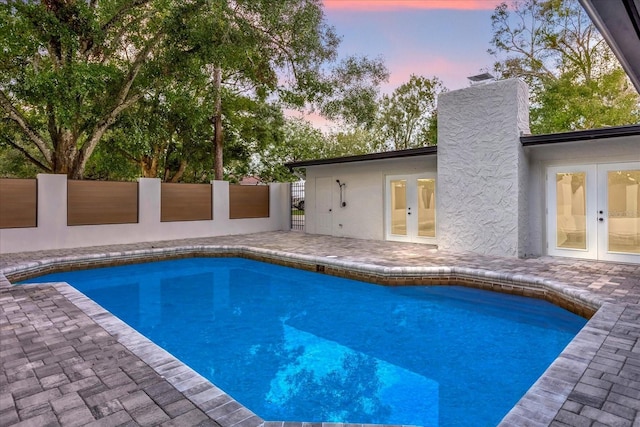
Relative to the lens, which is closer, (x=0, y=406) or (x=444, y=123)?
(x=0, y=406)

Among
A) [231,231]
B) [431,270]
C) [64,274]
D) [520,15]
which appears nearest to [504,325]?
[431,270]

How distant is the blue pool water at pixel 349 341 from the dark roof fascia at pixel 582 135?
11.6 ft

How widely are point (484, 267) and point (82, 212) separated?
1031 cm

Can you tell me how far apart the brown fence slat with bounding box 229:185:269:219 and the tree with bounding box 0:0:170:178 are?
14.6 ft

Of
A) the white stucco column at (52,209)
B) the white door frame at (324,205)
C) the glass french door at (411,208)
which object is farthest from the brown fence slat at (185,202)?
the glass french door at (411,208)

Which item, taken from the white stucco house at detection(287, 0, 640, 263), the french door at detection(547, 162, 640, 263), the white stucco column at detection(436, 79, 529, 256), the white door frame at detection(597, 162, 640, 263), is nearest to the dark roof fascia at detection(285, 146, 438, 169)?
the white stucco house at detection(287, 0, 640, 263)

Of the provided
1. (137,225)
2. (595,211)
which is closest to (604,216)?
(595,211)

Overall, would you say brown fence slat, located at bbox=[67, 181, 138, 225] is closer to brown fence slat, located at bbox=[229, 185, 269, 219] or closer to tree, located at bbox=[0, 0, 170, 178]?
tree, located at bbox=[0, 0, 170, 178]

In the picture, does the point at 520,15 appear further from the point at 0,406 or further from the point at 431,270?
the point at 0,406

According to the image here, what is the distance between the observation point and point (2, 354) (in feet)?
10.9

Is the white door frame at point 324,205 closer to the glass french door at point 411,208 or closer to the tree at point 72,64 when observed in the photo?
the glass french door at point 411,208

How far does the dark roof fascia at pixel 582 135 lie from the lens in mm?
6770

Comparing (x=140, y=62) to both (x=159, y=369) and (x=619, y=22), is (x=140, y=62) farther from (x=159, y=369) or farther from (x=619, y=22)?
(x=619, y=22)

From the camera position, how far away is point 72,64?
384 inches
